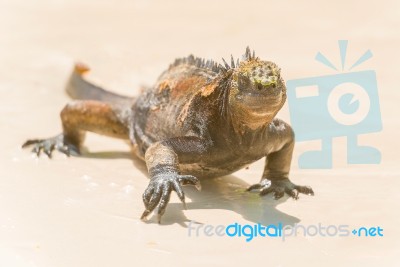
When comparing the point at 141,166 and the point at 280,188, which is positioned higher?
the point at 141,166

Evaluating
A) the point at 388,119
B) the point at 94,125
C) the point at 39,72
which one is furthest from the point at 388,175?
the point at 39,72

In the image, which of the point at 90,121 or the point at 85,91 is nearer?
the point at 90,121

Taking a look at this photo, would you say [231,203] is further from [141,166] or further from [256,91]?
[141,166]

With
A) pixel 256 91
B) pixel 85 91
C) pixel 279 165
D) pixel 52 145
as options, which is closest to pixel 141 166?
pixel 52 145

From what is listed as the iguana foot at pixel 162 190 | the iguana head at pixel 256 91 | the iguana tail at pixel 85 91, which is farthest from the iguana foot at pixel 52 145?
the iguana head at pixel 256 91

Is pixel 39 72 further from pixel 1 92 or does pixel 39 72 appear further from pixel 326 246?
pixel 326 246

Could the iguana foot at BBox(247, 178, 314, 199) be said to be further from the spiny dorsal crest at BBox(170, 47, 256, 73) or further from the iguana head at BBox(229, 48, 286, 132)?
the spiny dorsal crest at BBox(170, 47, 256, 73)

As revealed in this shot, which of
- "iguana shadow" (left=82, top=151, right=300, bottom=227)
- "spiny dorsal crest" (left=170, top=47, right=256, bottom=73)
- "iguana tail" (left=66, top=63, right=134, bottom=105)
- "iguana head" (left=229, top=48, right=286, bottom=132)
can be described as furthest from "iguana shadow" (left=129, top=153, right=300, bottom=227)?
"iguana tail" (left=66, top=63, right=134, bottom=105)
